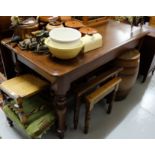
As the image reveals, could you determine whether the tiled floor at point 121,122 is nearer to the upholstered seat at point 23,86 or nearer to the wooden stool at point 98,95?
the wooden stool at point 98,95

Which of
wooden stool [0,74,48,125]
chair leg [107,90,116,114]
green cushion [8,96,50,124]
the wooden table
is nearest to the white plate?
the wooden table

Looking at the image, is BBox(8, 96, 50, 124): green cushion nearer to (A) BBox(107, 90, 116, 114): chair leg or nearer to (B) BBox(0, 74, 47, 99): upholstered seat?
(B) BBox(0, 74, 47, 99): upholstered seat

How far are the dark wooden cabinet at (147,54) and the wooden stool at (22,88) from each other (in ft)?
4.18

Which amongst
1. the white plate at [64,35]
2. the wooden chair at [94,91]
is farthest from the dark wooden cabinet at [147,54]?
the white plate at [64,35]

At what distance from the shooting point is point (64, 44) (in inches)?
47.2

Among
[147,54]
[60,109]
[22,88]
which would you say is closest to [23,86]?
[22,88]

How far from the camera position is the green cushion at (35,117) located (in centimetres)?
138

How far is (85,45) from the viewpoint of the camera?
1352mm

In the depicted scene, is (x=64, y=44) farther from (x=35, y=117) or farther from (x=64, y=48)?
(x=35, y=117)

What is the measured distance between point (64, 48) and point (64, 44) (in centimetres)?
4

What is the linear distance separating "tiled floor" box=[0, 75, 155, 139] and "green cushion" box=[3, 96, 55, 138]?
0.20 meters

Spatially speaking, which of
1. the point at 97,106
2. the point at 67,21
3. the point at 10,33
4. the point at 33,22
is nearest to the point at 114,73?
the point at 97,106

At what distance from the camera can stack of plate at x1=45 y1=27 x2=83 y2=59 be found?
3.90 feet

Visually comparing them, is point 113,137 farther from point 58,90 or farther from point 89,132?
point 58,90
